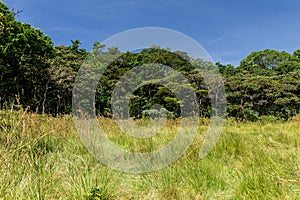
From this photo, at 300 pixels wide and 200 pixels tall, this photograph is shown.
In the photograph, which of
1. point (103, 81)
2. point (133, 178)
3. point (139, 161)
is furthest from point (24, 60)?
point (133, 178)

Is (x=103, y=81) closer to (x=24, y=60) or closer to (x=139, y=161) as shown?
(x=24, y=60)

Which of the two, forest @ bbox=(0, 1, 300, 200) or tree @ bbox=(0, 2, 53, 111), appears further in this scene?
tree @ bbox=(0, 2, 53, 111)

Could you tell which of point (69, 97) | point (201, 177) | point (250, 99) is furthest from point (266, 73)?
point (201, 177)

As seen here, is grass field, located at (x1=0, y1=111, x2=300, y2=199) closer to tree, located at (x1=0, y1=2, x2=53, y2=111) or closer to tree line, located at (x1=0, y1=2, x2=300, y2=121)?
tree line, located at (x1=0, y1=2, x2=300, y2=121)

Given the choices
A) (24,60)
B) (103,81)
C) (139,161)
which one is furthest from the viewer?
(103,81)

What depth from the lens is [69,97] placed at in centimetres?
2331

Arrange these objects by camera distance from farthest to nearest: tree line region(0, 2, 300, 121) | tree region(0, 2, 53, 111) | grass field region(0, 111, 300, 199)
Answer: tree line region(0, 2, 300, 121), tree region(0, 2, 53, 111), grass field region(0, 111, 300, 199)

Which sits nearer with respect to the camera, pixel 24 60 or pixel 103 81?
pixel 24 60

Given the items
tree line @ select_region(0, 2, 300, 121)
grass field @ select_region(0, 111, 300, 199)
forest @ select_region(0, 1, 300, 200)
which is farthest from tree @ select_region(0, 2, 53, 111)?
grass field @ select_region(0, 111, 300, 199)

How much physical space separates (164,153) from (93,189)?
143 cm

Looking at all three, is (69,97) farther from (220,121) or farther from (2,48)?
(220,121)

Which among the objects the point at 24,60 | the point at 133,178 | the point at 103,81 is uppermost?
the point at 24,60

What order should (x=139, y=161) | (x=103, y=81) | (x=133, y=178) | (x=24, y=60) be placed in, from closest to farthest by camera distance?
(x=133, y=178), (x=139, y=161), (x=24, y=60), (x=103, y=81)

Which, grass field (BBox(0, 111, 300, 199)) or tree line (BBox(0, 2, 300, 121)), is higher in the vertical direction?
tree line (BBox(0, 2, 300, 121))
